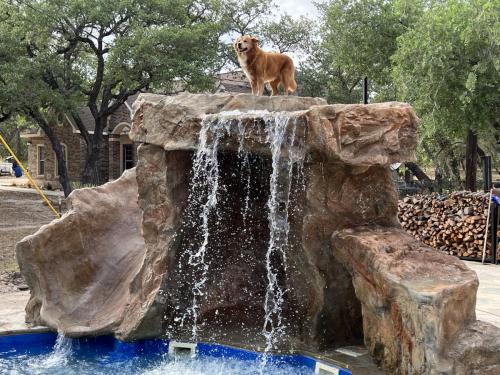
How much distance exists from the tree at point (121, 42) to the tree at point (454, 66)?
33.6 feet

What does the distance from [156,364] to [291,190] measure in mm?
2462

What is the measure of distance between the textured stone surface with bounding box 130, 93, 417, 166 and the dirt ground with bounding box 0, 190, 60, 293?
5.15 meters

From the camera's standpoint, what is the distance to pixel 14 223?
18.6 metres

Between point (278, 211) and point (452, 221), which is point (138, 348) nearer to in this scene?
point (278, 211)

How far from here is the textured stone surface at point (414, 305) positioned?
4.71 meters

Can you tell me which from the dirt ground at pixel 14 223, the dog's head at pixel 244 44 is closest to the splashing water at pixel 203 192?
the dog's head at pixel 244 44

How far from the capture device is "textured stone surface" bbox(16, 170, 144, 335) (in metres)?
7.27

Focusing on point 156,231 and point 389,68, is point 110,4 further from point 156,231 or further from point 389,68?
point 156,231

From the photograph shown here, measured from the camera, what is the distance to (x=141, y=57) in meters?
22.3

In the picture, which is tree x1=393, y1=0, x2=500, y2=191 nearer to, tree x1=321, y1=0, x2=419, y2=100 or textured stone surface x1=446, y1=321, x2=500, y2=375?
tree x1=321, y1=0, x2=419, y2=100

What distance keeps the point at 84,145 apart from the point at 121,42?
1120 centimetres

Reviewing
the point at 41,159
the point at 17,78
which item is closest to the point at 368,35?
the point at 17,78

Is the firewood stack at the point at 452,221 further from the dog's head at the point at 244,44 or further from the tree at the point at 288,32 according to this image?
the tree at the point at 288,32

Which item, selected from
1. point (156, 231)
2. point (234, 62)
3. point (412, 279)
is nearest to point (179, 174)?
point (156, 231)
